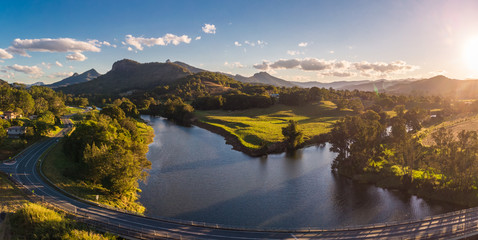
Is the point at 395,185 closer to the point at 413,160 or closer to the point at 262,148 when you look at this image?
the point at 413,160

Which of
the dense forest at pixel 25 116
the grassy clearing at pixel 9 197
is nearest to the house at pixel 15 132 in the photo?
the dense forest at pixel 25 116

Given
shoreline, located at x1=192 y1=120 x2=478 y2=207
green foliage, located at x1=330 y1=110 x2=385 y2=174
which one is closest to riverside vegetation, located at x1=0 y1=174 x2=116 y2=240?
shoreline, located at x1=192 y1=120 x2=478 y2=207

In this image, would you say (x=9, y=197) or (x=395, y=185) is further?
(x=395, y=185)

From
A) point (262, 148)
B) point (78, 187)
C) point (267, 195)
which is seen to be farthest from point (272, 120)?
point (78, 187)

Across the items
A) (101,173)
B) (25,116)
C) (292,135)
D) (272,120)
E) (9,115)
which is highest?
(9,115)

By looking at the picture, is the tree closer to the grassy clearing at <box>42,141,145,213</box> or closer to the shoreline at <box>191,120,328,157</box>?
the shoreline at <box>191,120,328,157</box>

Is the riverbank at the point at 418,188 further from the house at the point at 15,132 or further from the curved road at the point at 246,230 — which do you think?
the house at the point at 15,132
